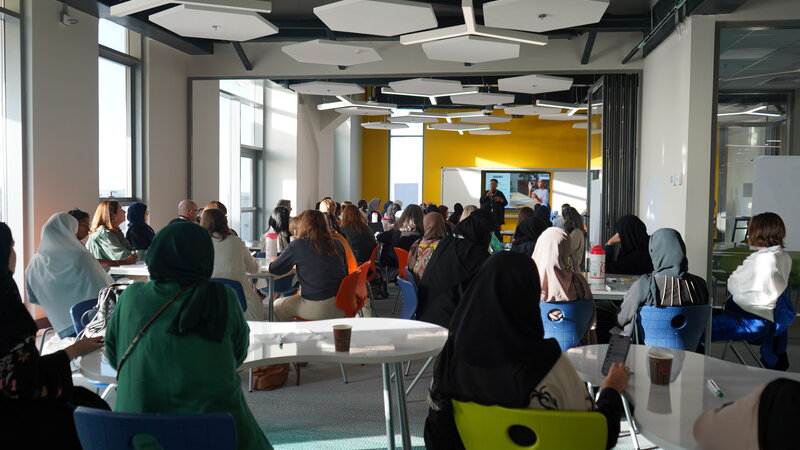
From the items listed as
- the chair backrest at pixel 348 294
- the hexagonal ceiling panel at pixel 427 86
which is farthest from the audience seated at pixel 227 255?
the hexagonal ceiling panel at pixel 427 86

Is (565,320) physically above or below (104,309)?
below

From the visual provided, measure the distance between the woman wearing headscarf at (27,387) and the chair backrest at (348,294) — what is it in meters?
2.57

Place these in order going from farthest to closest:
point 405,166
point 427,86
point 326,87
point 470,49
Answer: point 405,166 → point 326,87 → point 427,86 → point 470,49

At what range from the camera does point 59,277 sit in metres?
4.00

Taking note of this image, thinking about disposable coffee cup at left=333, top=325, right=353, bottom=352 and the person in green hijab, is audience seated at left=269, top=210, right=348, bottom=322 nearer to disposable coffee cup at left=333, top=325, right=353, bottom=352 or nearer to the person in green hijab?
disposable coffee cup at left=333, top=325, right=353, bottom=352

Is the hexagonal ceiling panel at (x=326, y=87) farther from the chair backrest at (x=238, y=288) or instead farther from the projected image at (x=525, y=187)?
the projected image at (x=525, y=187)

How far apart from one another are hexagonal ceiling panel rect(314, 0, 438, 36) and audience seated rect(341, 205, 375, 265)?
6.68 ft

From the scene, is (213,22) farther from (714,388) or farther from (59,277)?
(714,388)

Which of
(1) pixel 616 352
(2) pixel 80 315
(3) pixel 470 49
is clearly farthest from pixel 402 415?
(3) pixel 470 49

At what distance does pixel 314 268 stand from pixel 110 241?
7.14 ft

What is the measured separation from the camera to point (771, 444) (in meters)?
1.35

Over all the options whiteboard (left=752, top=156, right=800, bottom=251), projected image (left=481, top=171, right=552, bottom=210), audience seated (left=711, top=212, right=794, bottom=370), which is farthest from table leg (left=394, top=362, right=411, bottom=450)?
projected image (left=481, top=171, right=552, bottom=210)

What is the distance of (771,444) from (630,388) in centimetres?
87

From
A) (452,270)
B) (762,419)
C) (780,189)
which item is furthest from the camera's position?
(780,189)
